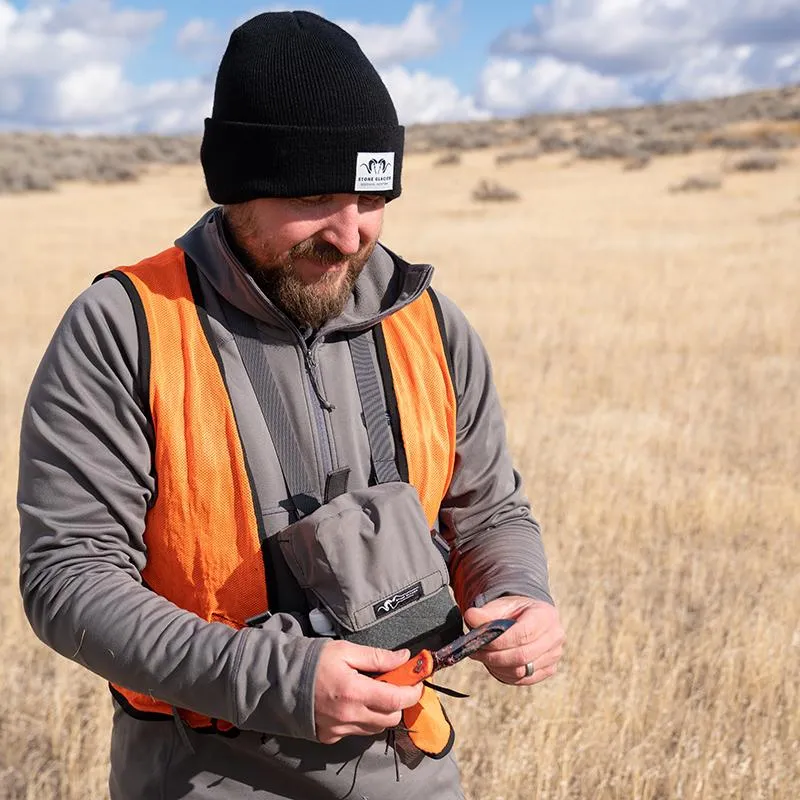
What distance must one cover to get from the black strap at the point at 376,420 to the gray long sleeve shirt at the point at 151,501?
2cm

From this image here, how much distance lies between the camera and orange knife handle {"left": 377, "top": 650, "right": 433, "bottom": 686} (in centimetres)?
162

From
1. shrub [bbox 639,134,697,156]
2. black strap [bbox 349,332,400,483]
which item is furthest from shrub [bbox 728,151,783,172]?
black strap [bbox 349,332,400,483]

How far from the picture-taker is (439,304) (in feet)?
6.71

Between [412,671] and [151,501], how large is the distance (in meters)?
0.54

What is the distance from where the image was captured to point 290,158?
6.11ft

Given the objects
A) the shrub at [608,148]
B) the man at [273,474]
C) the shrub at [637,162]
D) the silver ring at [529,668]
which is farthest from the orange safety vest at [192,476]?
the shrub at [608,148]

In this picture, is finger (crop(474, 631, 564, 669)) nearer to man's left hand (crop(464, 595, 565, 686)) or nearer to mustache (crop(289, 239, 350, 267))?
man's left hand (crop(464, 595, 565, 686))

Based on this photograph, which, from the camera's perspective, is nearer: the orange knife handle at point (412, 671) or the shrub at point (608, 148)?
the orange knife handle at point (412, 671)

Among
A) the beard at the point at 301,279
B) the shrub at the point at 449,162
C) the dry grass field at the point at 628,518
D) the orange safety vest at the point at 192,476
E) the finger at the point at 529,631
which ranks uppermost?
the beard at the point at 301,279

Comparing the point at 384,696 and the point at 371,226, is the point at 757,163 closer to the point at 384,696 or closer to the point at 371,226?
the point at 371,226

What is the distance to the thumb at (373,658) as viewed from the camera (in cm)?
159

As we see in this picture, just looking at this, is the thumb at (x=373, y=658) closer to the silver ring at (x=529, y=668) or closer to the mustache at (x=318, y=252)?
the silver ring at (x=529, y=668)

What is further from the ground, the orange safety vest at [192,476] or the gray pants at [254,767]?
the orange safety vest at [192,476]

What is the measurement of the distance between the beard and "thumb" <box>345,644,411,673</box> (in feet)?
2.04
